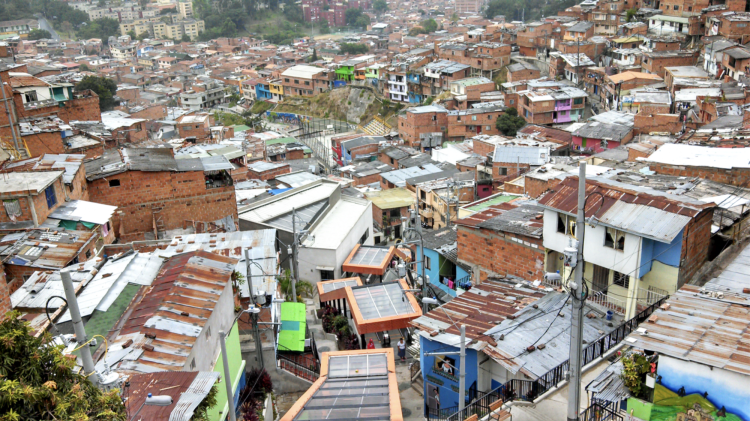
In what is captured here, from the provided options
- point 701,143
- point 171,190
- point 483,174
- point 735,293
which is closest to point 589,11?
point 483,174

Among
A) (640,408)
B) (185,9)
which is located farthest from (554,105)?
(185,9)

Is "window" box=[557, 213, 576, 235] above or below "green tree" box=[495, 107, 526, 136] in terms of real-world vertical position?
above

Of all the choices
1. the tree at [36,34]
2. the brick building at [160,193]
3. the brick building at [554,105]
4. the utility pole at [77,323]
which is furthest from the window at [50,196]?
the tree at [36,34]

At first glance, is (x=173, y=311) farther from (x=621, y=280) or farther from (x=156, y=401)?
(x=621, y=280)

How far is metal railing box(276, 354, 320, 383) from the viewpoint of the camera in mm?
16062

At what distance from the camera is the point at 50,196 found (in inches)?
730

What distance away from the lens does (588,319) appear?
14.1 meters

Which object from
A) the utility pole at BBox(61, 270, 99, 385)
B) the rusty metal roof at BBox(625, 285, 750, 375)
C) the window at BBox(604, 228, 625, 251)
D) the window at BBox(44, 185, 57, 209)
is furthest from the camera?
the window at BBox(44, 185, 57, 209)

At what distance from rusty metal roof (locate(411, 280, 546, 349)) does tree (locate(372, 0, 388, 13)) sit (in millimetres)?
158280

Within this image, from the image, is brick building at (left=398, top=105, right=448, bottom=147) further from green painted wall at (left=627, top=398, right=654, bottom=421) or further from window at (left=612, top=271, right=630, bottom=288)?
green painted wall at (left=627, top=398, right=654, bottom=421)

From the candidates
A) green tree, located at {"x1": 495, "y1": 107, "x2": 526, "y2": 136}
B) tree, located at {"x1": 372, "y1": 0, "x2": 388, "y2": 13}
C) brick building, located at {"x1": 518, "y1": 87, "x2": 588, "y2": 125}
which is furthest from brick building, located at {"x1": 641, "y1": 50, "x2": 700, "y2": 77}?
tree, located at {"x1": 372, "y1": 0, "x2": 388, "y2": 13}

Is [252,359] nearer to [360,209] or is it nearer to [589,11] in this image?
[360,209]

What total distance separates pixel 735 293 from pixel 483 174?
26.9 m

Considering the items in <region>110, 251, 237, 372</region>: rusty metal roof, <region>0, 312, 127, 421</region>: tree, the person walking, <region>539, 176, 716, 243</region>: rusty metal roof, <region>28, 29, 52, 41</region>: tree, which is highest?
<region>28, 29, 52, 41</region>: tree
